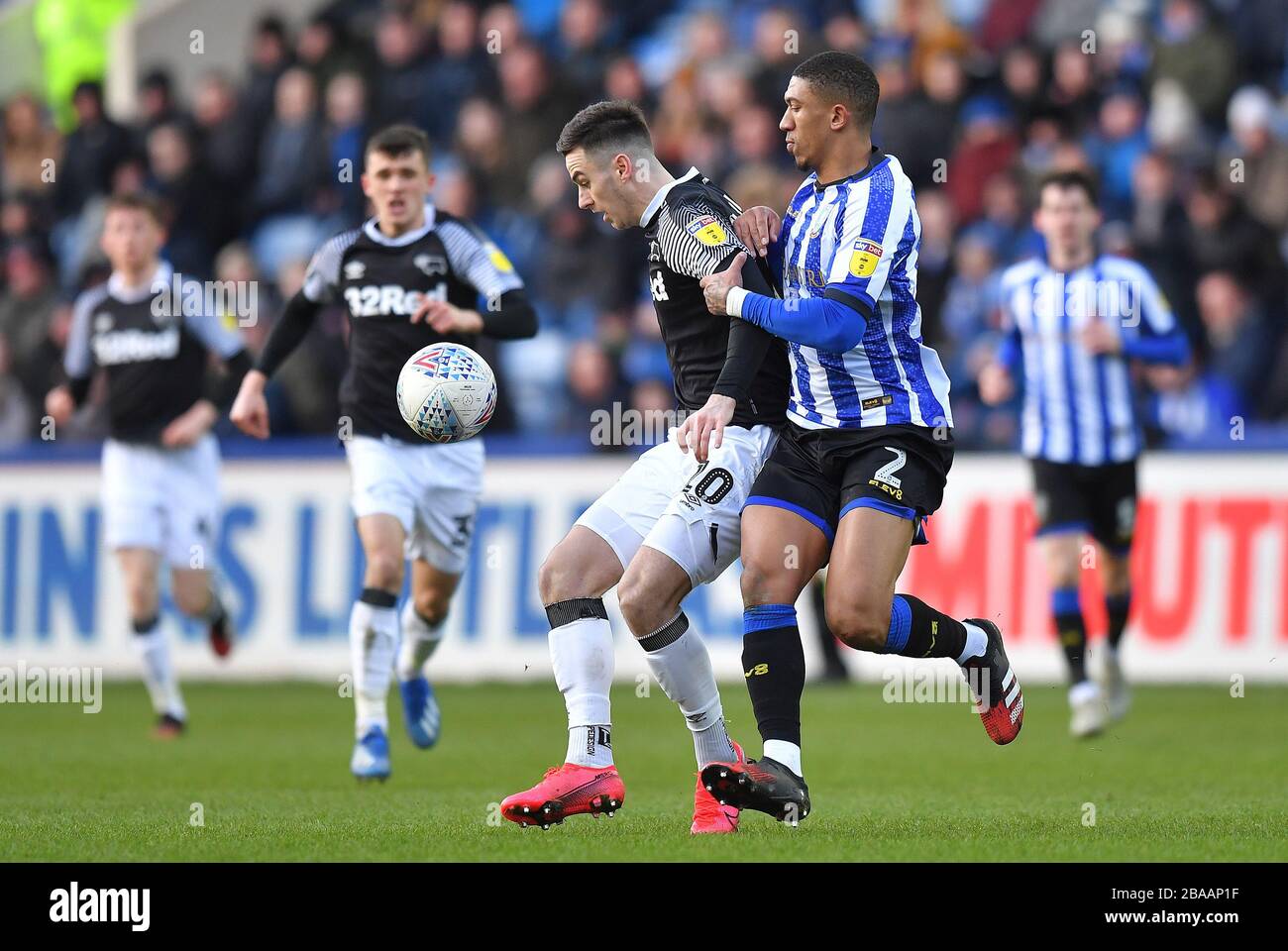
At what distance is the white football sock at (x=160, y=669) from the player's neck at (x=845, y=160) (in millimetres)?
5639

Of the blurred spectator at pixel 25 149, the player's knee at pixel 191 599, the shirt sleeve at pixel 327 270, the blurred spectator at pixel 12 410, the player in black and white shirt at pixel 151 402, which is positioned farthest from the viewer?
the blurred spectator at pixel 25 149

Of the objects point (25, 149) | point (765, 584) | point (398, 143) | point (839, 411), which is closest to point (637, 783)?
point (765, 584)

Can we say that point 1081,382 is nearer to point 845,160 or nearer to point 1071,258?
point 1071,258

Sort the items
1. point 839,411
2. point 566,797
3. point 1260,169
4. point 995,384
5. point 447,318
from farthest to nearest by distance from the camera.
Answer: point 1260,169 → point 995,384 → point 447,318 → point 839,411 → point 566,797

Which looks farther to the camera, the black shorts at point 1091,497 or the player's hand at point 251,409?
the black shorts at point 1091,497

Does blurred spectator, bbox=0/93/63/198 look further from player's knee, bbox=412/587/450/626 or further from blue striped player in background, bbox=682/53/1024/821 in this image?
blue striped player in background, bbox=682/53/1024/821

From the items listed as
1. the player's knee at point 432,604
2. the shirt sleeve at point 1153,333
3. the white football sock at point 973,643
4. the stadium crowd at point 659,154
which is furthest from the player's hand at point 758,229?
the stadium crowd at point 659,154

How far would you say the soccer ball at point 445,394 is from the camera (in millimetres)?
7273

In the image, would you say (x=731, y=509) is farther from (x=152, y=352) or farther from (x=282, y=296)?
(x=282, y=296)

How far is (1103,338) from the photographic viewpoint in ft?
34.8

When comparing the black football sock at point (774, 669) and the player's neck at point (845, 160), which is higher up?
the player's neck at point (845, 160)

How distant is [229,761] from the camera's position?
9.23 meters

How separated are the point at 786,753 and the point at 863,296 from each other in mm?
1497

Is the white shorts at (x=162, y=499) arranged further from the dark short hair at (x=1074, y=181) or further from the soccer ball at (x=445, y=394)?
the dark short hair at (x=1074, y=181)
